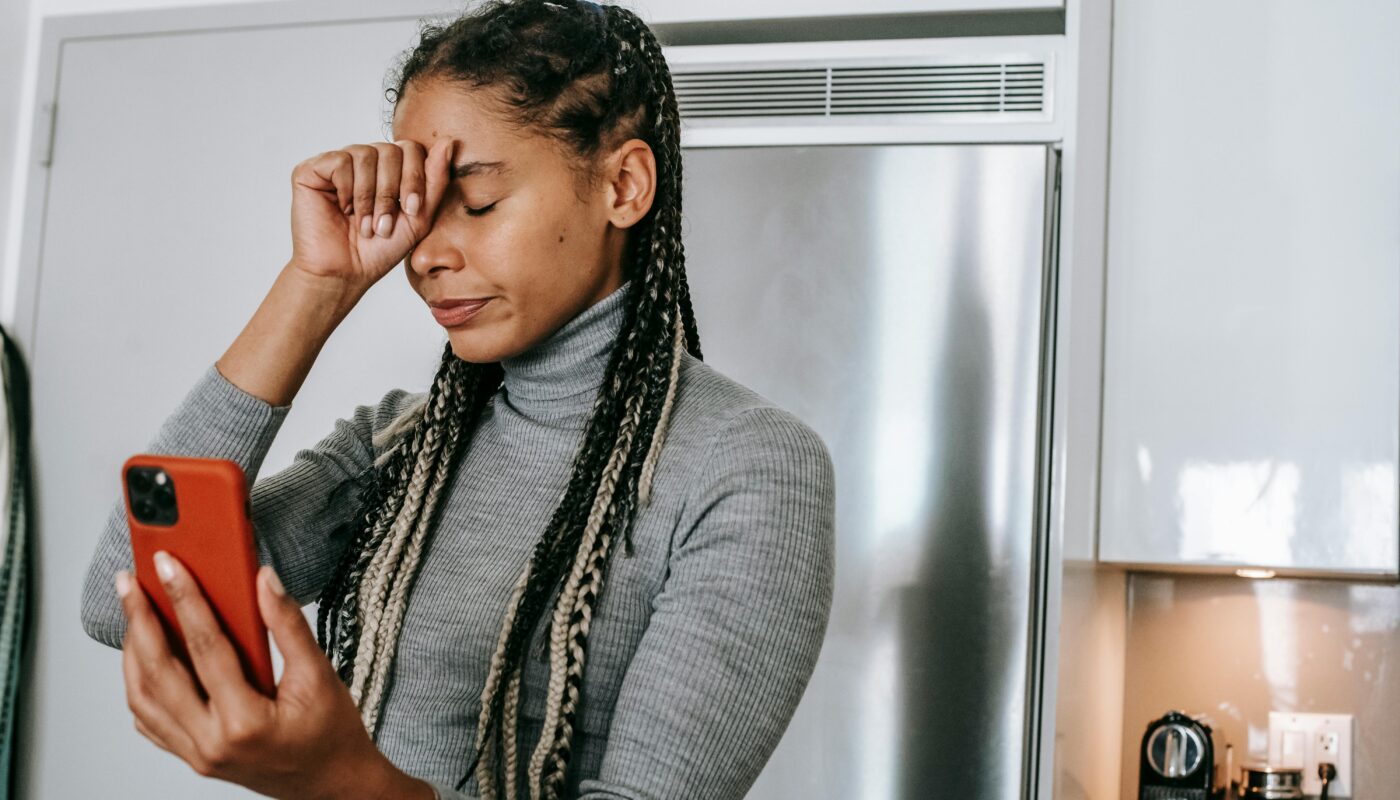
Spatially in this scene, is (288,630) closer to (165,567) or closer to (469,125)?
(165,567)

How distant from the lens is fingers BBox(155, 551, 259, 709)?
1.93 ft

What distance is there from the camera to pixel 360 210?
2.92 feet

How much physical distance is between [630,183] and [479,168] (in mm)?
110

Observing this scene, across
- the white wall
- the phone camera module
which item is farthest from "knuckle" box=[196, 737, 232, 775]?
the white wall

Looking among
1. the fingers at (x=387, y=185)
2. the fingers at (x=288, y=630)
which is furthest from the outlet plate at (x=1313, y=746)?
the fingers at (x=288, y=630)

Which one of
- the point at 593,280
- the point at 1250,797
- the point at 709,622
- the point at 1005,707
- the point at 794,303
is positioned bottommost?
the point at 1250,797

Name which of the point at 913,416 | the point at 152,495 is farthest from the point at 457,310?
the point at 913,416

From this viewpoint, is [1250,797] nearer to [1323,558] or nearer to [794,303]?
[1323,558]

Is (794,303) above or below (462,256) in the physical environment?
above

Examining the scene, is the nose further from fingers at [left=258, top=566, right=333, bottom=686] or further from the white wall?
the white wall

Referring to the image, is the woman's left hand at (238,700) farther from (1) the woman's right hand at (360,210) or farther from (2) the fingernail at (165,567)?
(1) the woman's right hand at (360,210)

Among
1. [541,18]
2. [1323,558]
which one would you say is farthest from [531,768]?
[1323,558]

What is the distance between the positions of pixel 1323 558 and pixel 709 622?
1.13 m

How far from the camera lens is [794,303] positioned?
5.11 feet
